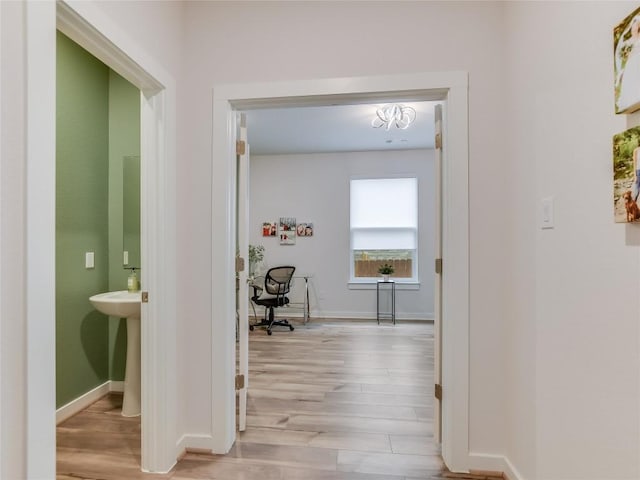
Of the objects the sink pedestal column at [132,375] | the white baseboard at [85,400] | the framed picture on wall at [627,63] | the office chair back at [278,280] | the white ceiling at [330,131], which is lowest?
the white baseboard at [85,400]

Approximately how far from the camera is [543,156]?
1.47 meters

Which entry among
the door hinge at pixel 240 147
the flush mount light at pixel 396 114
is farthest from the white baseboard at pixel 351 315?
the door hinge at pixel 240 147

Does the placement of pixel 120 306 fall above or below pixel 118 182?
below

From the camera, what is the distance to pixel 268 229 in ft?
19.5

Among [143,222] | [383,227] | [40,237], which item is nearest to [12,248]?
[40,237]

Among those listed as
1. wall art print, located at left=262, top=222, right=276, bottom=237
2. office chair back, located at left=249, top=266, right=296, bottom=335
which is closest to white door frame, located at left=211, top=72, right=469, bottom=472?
office chair back, located at left=249, top=266, right=296, bottom=335

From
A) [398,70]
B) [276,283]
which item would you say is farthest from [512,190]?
[276,283]

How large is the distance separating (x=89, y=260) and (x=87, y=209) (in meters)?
0.42

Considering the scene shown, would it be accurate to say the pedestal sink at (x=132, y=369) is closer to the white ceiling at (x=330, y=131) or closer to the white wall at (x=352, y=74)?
the white wall at (x=352, y=74)

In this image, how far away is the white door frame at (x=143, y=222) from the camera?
103 centimetres

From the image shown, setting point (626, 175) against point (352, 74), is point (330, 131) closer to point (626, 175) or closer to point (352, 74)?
point (352, 74)

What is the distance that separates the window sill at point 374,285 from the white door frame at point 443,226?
3.83 m

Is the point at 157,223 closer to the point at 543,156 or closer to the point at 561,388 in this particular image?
the point at 543,156

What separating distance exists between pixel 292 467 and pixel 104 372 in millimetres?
1951
